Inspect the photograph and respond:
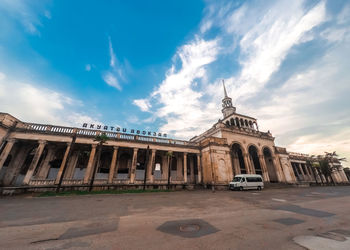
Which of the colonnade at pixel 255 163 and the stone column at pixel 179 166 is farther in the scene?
the colonnade at pixel 255 163

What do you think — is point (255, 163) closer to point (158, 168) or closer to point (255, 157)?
point (255, 157)

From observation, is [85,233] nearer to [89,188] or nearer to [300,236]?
[300,236]

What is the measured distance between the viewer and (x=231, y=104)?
40688 mm

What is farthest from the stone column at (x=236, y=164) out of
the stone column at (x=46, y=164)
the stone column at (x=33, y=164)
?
the stone column at (x=46, y=164)

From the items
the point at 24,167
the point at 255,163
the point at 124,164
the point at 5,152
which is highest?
the point at 255,163

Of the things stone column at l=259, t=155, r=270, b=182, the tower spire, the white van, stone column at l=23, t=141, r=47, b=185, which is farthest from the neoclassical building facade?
the tower spire

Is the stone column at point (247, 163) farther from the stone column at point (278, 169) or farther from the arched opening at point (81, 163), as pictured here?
the arched opening at point (81, 163)

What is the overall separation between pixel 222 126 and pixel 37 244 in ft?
89.6

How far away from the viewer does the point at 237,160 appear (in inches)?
1083

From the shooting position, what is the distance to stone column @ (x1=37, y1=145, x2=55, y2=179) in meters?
19.0

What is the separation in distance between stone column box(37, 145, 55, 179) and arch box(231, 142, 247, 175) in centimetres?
3147

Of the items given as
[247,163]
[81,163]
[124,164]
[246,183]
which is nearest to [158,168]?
[124,164]

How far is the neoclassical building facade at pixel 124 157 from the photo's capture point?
17.2 m

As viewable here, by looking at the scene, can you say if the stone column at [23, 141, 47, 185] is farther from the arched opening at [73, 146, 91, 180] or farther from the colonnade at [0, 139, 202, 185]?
the arched opening at [73, 146, 91, 180]
